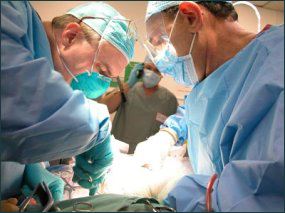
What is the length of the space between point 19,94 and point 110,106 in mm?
1980

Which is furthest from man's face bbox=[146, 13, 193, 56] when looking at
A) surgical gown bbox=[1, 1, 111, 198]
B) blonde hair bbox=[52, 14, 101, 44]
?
surgical gown bbox=[1, 1, 111, 198]

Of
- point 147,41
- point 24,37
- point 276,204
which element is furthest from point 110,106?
point 276,204

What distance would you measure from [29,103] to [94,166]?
712mm

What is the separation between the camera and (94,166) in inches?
50.6

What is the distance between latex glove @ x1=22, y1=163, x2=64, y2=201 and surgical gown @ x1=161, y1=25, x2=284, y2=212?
1.47 feet

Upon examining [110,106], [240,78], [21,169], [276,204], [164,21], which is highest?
[164,21]

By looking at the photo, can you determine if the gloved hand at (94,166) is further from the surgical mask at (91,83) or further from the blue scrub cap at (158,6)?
the blue scrub cap at (158,6)

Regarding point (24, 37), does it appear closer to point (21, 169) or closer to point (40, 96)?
point (40, 96)

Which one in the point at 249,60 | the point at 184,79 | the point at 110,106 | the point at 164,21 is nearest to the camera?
the point at 249,60

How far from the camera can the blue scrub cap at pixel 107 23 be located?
3.86ft

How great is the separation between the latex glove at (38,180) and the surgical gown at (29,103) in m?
0.22

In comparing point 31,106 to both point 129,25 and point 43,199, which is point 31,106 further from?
point 129,25

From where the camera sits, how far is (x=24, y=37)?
0.68 meters

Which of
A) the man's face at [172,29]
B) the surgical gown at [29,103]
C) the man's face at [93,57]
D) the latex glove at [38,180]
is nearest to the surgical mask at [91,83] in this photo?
the man's face at [93,57]
